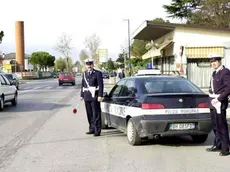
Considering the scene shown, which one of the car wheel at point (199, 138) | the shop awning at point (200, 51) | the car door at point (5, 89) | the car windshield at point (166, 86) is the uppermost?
the shop awning at point (200, 51)

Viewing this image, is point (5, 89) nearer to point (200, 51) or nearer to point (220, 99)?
point (220, 99)

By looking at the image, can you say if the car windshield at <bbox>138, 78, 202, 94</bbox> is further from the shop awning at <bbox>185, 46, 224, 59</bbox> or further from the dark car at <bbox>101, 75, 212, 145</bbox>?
the shop awning at <bbox>185, 46, 224, 59</bbox>

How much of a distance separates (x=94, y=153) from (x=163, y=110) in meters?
1.55

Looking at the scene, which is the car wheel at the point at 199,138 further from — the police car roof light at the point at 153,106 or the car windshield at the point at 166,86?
the police car roof light at the point at 153,106

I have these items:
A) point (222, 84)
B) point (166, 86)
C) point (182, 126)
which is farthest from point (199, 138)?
point (222, 84)

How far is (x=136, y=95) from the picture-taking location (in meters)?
8.59

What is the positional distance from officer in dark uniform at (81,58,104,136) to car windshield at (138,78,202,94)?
137cm

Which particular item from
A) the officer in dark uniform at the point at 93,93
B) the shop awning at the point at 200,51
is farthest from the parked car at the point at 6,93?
the shop awning at the point at 200,51

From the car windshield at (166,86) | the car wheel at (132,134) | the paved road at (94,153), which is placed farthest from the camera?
the car windshield at (166,86)

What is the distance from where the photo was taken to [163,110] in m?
8.11

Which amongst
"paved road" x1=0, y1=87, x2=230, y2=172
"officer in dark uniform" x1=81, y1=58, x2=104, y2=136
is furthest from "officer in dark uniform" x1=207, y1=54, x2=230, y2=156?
"officer in dark uniform" x1=81, y1=58, x2=104, y2=136

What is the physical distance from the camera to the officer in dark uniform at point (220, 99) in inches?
287

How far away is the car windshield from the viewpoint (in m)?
8.65

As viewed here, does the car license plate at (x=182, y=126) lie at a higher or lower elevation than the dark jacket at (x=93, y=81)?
lower
